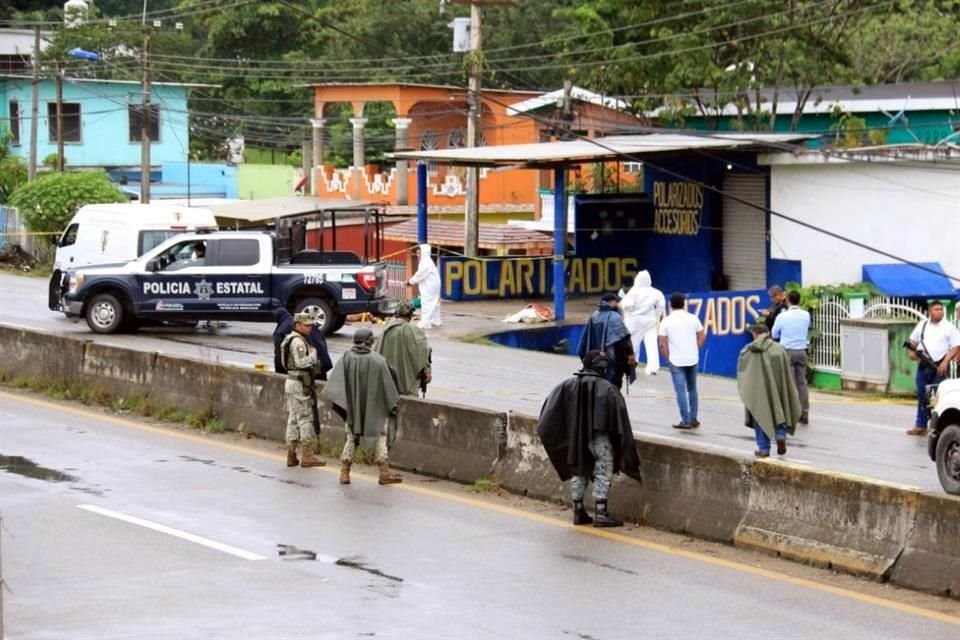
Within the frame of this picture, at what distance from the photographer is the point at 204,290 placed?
2792 cm

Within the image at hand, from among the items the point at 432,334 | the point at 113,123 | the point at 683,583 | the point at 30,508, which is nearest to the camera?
the point at 683,583

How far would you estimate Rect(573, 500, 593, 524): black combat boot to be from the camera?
13.0 meters

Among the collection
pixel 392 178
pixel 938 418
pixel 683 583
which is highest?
pixel 392 178

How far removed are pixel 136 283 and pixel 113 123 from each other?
36.3 m

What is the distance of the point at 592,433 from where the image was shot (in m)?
12.6

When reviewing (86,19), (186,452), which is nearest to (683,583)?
(186,452)

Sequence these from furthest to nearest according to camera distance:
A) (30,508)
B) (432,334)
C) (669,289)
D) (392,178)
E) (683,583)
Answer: (392,178), (669,289), (432,334), (30,508), (683,583)

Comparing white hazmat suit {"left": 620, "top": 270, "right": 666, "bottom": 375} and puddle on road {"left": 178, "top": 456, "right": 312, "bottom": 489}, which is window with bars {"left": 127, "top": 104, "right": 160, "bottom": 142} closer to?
white hazmat suit {"left": 620, "top": 270, "right": 666, "bottom": 375}

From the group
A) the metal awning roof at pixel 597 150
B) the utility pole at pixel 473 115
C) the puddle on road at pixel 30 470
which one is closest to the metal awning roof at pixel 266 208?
the utility pole at pixel 473 115

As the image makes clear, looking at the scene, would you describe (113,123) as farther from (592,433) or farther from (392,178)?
(592,433)

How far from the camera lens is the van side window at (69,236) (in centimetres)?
3316

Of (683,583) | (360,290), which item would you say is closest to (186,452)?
(683,583)

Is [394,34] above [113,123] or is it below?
above

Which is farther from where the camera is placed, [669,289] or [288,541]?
[669,289]
